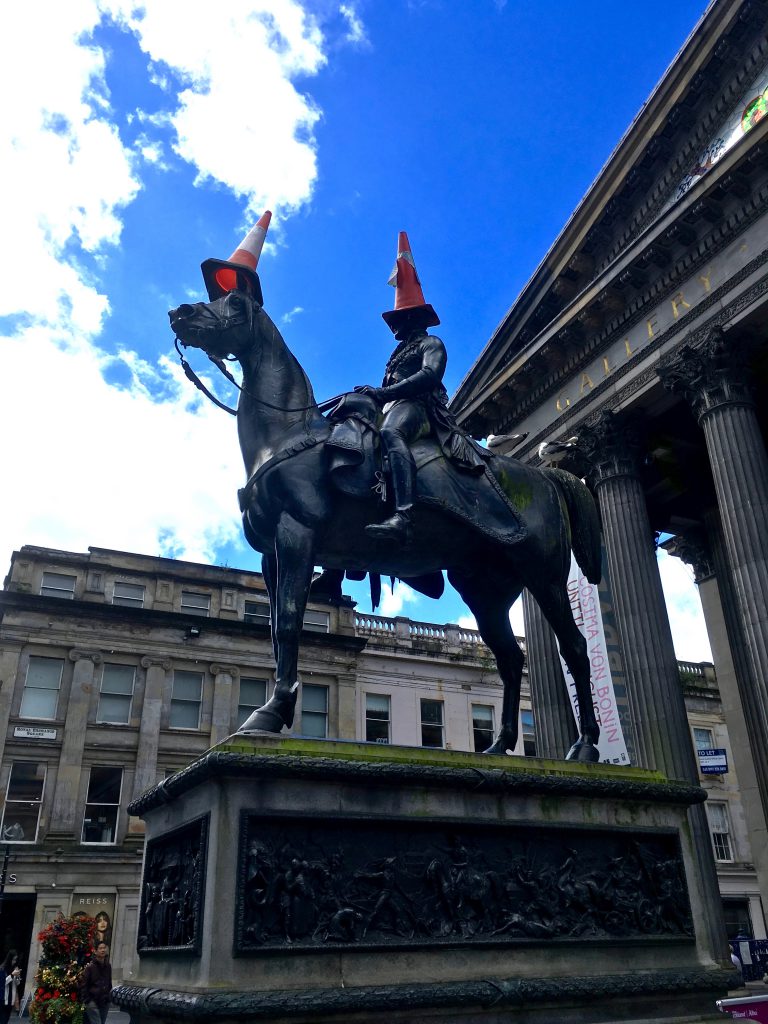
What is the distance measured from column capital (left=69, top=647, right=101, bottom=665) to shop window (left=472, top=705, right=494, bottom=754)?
17411 millimetres

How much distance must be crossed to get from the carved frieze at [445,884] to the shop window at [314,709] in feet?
108

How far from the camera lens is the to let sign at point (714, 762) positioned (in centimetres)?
2556

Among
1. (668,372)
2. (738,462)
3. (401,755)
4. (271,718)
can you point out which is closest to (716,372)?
(668,372)

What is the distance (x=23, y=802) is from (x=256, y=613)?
41.0 ft

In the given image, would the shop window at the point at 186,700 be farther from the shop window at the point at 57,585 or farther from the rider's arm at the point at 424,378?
the rider's arm at the point at 424,378

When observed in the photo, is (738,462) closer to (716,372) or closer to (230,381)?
(716,372)

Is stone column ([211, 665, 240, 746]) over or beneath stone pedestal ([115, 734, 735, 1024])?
over

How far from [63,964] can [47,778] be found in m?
17.5

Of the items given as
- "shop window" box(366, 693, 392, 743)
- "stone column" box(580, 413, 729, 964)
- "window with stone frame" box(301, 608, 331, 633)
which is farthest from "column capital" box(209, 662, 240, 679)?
"stone column" box(580, 413, 729, 964)

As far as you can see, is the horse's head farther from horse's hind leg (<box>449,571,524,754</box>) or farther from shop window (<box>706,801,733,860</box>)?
shop window (<box>706,801,733,860</box>)

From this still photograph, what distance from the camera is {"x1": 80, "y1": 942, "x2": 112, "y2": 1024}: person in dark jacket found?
13.2 meters

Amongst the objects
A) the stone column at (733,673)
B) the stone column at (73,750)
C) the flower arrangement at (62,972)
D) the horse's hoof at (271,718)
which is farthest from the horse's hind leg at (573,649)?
the stone column at (73,750)

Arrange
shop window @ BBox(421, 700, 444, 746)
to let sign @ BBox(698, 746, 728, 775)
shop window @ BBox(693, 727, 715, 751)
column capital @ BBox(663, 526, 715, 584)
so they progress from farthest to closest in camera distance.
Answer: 1. shop window @ BBox(693, 727, 715, 751)
2. shop window @ BBox(421, 700, 444, 746)
3. column capital @ BBox(663, 526, 715, 584)
4. to let sign @ BBox(698, 746, 728, 775)

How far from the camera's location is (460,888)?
5.36m
